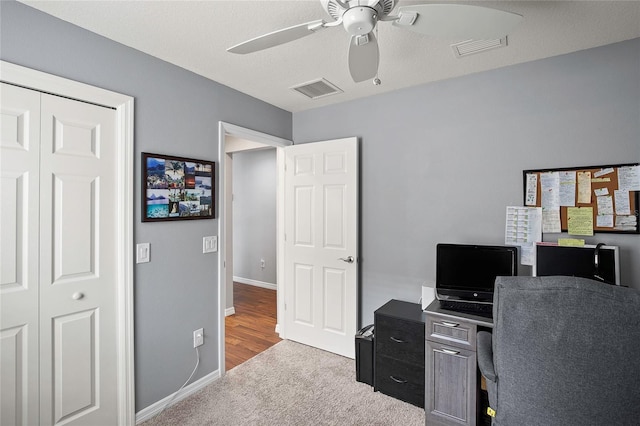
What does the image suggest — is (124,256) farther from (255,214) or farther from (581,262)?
(255,214)

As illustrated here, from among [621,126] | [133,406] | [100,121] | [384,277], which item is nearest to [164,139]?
[100,121]

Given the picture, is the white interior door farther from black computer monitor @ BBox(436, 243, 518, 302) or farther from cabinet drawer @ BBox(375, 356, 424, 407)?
black computer monitor @ BBox(436, 243, 518, 302)

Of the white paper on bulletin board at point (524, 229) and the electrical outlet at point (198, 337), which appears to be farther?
the electrical outlet at point (198, 337)

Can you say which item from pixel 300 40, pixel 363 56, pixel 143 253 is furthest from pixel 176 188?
pixel 363 56

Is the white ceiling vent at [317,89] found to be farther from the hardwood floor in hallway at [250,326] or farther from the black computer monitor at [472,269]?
the hardwood floor in hallway at [250,326]

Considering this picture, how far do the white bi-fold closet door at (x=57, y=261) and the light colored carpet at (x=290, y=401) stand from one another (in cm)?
58

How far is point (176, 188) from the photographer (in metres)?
2.33

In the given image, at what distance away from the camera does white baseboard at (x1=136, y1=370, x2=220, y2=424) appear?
2.12m

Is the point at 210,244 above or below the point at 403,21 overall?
below

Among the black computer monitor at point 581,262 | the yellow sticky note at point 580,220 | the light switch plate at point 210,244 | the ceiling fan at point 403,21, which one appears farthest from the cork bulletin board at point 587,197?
the light switch plate at point 210,244

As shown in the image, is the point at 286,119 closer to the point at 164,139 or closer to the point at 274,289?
the point at 164,139

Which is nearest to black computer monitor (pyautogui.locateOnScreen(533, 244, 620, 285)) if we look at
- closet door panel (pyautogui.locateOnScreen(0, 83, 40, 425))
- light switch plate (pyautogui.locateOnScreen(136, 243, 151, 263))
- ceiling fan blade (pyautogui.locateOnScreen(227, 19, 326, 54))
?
ceiling fan blade (pyautogui.locateOnScreen(227, 19, 326, 54))

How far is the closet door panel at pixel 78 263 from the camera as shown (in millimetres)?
1729

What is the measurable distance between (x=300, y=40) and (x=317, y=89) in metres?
0.83
